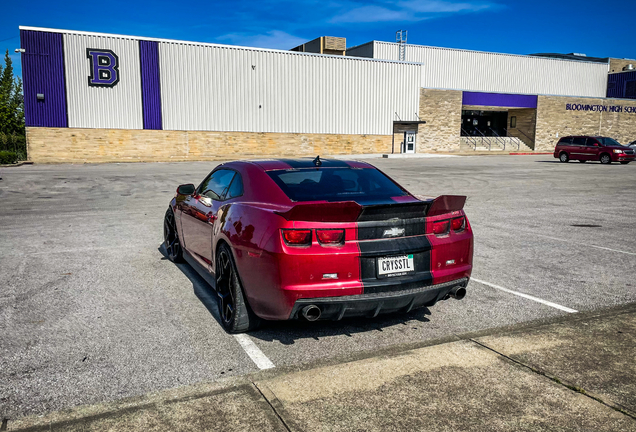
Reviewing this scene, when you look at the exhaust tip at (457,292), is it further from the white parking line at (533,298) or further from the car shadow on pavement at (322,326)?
the white parking line at (533,298)

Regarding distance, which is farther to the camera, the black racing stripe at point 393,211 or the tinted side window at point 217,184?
the tinted side window at point 217,184

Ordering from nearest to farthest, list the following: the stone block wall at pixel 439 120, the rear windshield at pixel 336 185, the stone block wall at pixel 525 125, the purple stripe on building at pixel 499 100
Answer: the rear windshield at pixel 336 185
the stone block wall at pixel 439 120
the purple stripe on building at pixel 499 100
the stone block wall at pixel 525 125

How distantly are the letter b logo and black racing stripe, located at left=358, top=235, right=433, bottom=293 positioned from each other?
3829 cm

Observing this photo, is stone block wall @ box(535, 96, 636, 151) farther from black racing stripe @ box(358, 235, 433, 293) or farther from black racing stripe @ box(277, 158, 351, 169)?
black racing stripe @ box(358, 235, 433, 293)

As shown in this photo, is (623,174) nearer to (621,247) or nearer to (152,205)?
(621,247)

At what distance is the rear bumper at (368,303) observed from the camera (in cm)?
383

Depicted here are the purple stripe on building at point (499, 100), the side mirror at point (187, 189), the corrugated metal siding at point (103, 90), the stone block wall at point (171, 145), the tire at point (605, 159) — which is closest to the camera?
the side mirror at point (187, 189)

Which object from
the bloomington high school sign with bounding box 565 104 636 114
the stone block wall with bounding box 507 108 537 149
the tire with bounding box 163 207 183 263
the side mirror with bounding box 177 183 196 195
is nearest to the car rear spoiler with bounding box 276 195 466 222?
the side mirror with bounding box 177 183 196 195

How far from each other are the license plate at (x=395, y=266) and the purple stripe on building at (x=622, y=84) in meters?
76.9

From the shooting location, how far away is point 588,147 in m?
32.3

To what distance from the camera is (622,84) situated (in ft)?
225

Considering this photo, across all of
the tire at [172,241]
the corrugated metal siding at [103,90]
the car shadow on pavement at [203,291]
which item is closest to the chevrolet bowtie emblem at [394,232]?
the car shadow on pavement at [203,291]

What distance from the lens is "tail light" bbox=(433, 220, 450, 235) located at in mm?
4258

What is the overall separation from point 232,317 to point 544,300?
315 centimetres
